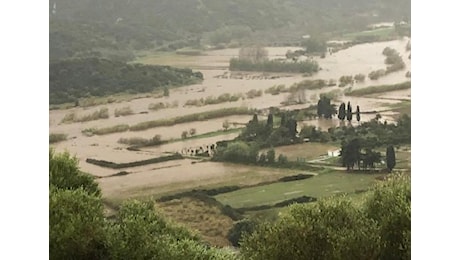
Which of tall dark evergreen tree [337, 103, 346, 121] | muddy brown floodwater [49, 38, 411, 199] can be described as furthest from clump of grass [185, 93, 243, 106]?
tall dark evergreen tree [337, 103, 346, 121]

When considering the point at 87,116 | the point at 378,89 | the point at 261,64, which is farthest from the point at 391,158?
the point at 87,116

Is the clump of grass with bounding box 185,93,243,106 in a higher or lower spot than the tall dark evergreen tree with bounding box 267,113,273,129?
higher

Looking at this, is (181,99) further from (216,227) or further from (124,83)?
(216,227)

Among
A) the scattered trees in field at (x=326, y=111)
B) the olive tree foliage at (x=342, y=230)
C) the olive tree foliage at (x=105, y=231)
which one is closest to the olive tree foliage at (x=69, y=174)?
the olive tree foliage at (x=105, y=231)

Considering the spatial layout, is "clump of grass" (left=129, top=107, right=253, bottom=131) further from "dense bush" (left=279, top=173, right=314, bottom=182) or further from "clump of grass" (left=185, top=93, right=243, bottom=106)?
"dense bush" (left=279, top=173, right=314, bottom=182)
